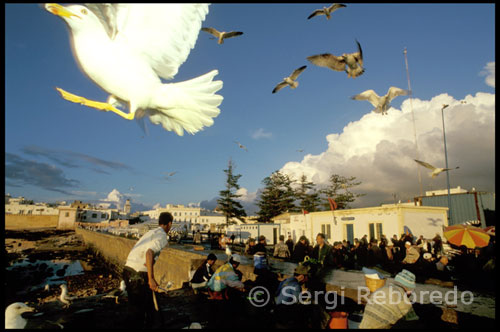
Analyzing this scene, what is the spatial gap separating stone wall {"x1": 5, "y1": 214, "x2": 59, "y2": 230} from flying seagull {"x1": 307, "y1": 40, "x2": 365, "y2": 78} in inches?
3425

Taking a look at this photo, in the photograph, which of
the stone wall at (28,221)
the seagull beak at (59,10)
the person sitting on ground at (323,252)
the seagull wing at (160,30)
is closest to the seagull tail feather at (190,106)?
the seagull wing at (160,30)

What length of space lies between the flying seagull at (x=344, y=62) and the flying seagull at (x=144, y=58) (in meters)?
4.59

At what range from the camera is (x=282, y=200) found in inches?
1929

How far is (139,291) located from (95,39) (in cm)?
270

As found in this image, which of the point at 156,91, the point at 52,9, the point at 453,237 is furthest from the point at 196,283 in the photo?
the point at 453,237

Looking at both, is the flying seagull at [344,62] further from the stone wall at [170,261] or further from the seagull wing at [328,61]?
the stone wall at [170,261]

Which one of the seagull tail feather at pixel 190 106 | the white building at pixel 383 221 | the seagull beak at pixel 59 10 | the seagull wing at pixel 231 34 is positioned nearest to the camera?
the seagull beak at pixel 59 10

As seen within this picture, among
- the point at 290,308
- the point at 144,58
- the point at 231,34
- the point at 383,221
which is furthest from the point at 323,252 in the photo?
the point at 383,221

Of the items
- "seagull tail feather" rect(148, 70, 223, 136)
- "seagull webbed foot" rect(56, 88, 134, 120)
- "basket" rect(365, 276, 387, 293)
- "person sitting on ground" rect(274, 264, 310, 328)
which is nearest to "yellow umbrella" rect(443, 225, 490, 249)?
"basket" rect(365, 276, 387, 293)

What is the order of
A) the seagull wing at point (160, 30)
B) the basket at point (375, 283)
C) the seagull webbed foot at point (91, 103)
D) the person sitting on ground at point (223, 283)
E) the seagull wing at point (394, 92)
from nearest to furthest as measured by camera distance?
the seagull webbed foot at point (91, 103), the seagull wing at point (160, 30), the basket at point (375, 283), the person sitting on ground at point (223, 283), the seagull wing at point (394, 92)

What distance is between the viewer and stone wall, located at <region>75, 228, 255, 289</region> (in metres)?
8.27

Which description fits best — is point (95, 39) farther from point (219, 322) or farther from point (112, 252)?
point (112, 252)

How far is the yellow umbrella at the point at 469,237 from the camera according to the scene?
8109 millimetres

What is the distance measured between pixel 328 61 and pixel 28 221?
89968 mm
